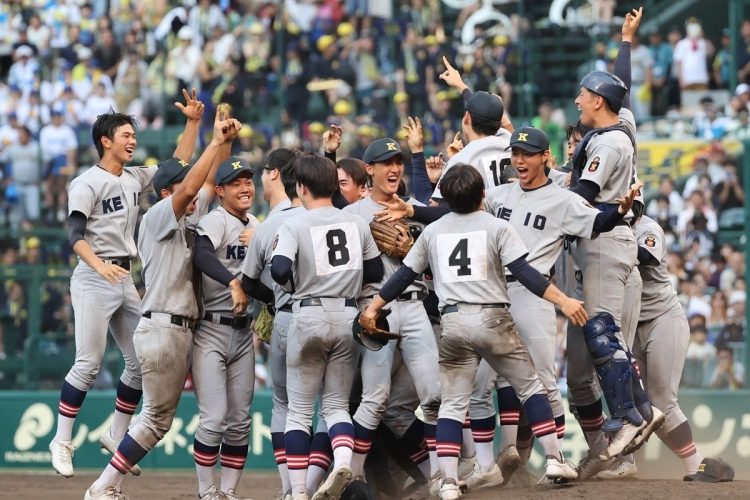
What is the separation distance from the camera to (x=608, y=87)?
27.0ft

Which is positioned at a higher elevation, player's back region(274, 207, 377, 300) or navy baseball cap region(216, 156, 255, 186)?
navy baseball cap region(216, 156, 255, 186)

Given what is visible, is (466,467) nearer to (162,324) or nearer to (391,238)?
(391,238)

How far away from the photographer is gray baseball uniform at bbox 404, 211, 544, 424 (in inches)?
299

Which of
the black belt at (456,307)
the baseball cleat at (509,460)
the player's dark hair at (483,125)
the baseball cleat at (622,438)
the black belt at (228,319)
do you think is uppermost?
the player's dark hair at (483,125)

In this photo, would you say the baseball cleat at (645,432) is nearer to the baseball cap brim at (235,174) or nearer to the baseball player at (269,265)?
the baseball player at (269,265)

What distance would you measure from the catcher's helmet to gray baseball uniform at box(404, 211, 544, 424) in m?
1.19

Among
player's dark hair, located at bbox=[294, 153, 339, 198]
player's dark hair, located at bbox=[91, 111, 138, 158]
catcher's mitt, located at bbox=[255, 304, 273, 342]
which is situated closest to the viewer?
player's dark hair, located at bbox=[294, 153, 339, 198]

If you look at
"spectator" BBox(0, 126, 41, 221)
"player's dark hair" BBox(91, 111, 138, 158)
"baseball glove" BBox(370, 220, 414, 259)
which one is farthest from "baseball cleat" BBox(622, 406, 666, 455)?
"spectator" BBox(0, 126, 41, 221)

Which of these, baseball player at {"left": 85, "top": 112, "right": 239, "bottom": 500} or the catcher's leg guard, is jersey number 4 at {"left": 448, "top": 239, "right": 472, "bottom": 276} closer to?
the catcher's leg guard

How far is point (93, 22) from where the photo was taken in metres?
22.0

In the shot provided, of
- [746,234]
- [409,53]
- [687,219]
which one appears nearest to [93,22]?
[409,53]

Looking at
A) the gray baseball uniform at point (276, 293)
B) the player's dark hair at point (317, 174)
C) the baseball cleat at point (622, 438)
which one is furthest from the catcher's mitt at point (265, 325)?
the baseball cleat at point (622, 438)

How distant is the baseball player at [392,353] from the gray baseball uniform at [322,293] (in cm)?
18

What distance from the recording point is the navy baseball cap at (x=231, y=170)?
8375 mm
